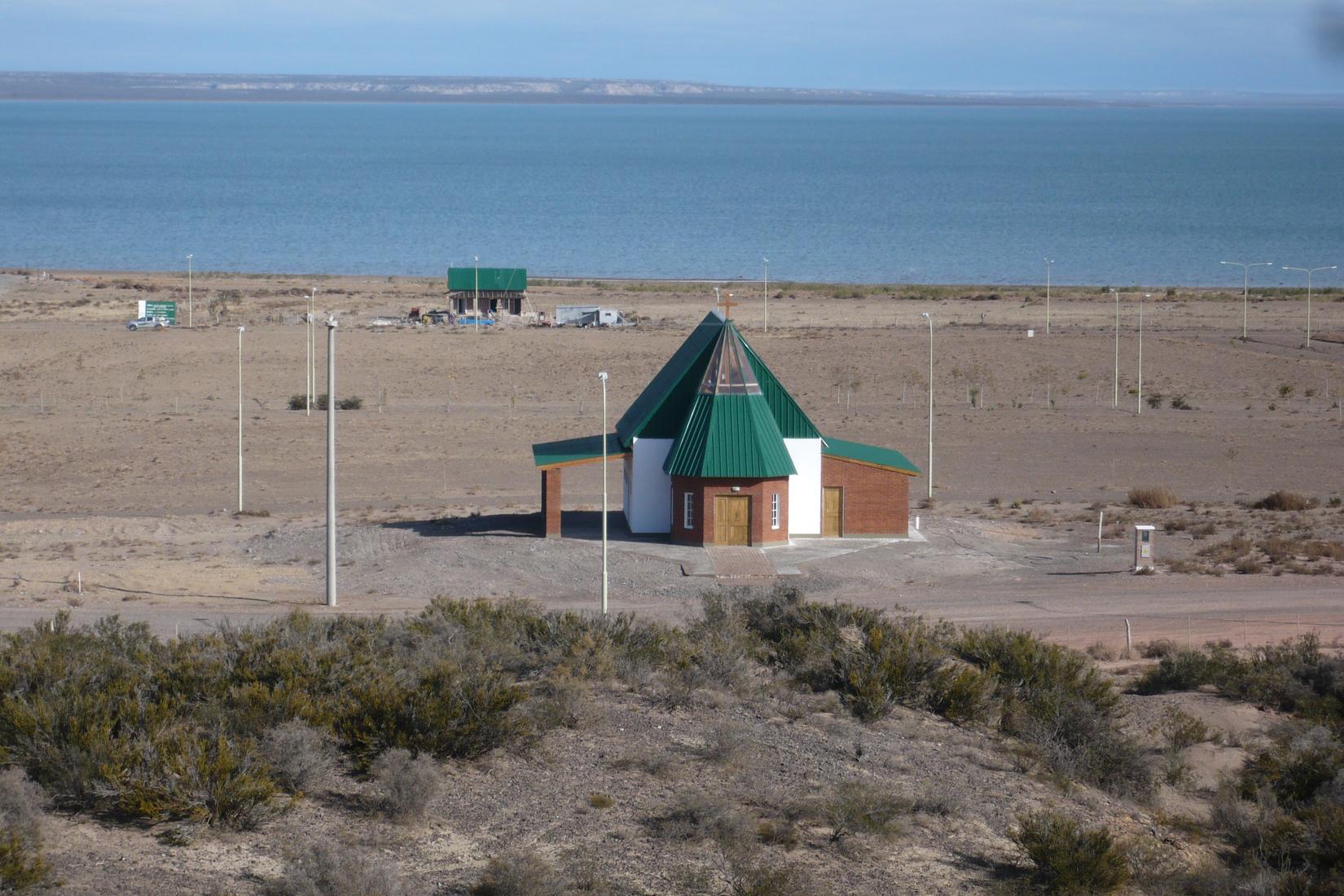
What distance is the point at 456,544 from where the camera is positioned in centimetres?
3406

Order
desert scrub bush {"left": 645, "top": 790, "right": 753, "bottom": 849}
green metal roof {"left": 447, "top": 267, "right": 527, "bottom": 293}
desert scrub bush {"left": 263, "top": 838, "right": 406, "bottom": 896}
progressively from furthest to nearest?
1. green metal roof {"left": 447, "top": 267, "right": 527, "bottom": 293}
2. desert scrub bush {"left": 645, "top": 790, "right": 753, "bottom": 849}
3. desert scrub bush {"left": 263, "top": 838, "right": 406, "bottom": 896}

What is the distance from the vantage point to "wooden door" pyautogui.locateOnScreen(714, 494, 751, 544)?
113 feet

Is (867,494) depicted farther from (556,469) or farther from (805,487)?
(556,469)

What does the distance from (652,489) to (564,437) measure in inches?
579

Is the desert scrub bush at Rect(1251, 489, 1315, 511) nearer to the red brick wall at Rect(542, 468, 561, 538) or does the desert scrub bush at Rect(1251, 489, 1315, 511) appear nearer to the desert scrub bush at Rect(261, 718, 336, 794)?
the red brick wall at Rect(542, 468, 561, 538)

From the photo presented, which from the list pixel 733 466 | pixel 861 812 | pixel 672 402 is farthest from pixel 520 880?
pixel 672 402

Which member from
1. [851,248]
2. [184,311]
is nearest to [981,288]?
[851,248]

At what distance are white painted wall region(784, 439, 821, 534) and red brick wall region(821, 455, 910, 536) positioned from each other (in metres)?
0.28

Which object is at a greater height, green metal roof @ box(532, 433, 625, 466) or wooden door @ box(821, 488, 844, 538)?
green metal roof @ box(532, 433, 625, 466)

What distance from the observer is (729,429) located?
113 feet

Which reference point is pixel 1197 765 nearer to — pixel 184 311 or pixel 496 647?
pixel 496 647

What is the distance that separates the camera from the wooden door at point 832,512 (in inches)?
1407

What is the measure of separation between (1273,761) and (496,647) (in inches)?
406

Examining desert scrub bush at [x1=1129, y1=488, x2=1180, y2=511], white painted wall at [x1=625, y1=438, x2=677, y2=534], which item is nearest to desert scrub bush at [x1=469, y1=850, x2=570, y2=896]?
white painted wall at [x1=625, y1=438, x2=677, y2=534]
